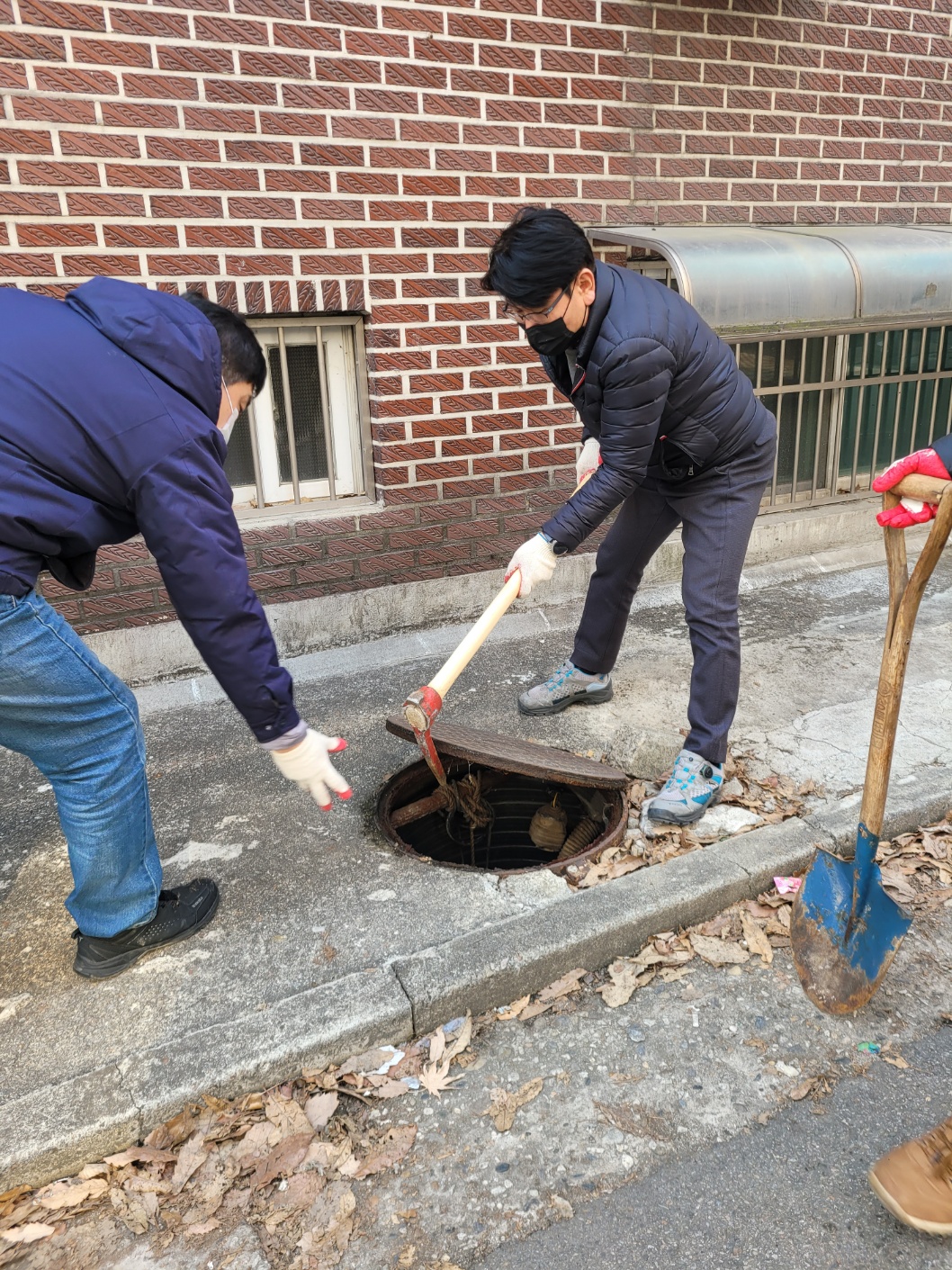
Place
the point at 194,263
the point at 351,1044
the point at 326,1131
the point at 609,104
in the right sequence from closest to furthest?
the point at 326,1131 < the point at 351,1044 < the point at 194,263 < the point at 609,104

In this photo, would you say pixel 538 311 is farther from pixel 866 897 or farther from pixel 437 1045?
pixel 437 1045

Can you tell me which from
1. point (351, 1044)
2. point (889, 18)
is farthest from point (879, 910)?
point (889, 18)

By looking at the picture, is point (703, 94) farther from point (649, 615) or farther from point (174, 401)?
point (174, 401)

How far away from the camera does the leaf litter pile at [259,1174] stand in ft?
6.66

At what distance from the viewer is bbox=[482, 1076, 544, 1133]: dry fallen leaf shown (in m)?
2.28

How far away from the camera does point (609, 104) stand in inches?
186

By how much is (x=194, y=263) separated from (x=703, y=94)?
291cm

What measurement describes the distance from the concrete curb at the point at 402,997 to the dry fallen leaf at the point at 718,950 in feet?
0.26

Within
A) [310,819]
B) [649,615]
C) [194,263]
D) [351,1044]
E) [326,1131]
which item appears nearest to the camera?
[326,1131]

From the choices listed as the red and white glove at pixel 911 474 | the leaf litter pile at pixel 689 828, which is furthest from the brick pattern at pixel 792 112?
the red and white glove at pixel 911 474

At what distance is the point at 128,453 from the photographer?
202 cm

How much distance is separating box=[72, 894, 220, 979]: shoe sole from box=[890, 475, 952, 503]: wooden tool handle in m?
2.27

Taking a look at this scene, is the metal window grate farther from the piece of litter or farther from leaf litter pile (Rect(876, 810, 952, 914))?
the piece of litter

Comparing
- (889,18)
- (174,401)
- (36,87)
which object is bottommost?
(174,401)
